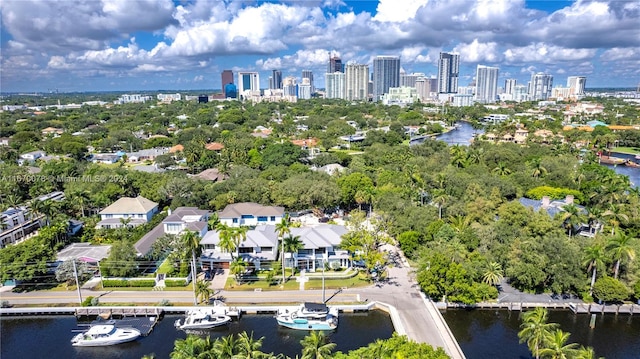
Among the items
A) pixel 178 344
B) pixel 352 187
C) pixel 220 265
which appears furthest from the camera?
pixel 352 187

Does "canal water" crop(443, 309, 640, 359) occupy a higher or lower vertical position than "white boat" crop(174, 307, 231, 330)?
lower

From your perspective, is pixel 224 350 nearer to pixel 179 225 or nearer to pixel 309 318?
pixel 309 318

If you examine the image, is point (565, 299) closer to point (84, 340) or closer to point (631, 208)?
point (631, 208)

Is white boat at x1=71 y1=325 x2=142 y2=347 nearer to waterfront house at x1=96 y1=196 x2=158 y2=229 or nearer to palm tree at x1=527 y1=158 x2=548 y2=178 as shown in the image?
waterfront house at x1=96 y1=196 x2=158 y2=229

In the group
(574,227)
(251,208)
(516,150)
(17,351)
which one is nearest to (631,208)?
(574,227)

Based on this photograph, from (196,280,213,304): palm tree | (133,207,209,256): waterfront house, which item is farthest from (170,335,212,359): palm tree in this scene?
(133,207,209,256): waterfront house

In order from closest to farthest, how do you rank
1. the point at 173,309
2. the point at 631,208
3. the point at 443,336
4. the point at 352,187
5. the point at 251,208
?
the point at 443,336 → the point at 173,309 → the point at 631,208 → the point at 251,208 → the point at 352,187
